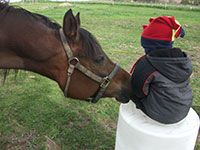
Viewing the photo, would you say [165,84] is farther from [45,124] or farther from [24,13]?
[45,124]

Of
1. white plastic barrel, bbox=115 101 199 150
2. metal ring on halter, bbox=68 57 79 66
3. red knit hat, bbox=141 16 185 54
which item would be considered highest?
red knit hat, bbox=141 16 185 54

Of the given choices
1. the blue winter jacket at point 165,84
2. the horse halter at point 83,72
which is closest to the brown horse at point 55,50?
the horse halter at point 83,72

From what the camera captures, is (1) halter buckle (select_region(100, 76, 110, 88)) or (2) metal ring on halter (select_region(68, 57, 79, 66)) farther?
(1) halter buckle (select_region(100, 76, 110, 88))

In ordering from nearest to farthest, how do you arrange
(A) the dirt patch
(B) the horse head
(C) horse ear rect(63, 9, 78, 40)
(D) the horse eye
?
1. (C) horse ear rect(63, 9, 78, 40)
2. (B) the horse head
3. (D) the horse eye
4. (A) the dirt patch

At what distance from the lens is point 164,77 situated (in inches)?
59.8

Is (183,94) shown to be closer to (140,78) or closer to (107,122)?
(140,78)

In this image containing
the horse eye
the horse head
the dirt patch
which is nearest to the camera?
the horse head

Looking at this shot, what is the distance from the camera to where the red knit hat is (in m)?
1.56

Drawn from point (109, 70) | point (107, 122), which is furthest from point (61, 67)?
point (107, 122)

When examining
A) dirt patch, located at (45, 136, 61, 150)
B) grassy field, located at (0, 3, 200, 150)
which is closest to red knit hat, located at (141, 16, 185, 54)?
grassy field, located at (0, 3, 200, 150)

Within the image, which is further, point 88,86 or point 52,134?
point 52,134

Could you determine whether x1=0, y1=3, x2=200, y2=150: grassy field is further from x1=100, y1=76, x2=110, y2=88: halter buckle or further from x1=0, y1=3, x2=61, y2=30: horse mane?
x1=100, y1=76, x2=110, y2=88: halter buckle

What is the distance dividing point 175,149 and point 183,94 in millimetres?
478

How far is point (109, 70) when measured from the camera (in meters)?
1.75
